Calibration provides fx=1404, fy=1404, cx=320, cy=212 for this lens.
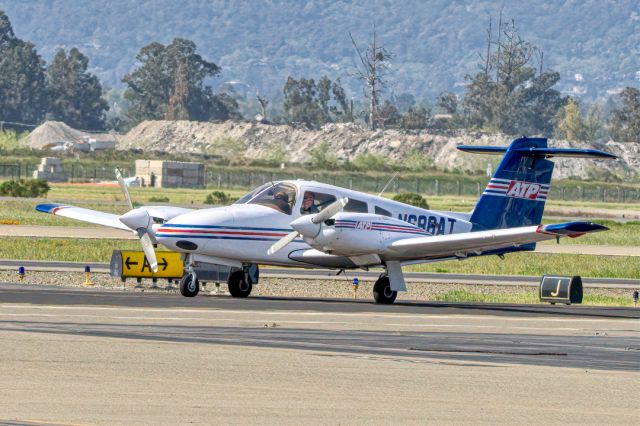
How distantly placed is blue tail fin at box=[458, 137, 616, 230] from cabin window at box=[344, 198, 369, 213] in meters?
4.19

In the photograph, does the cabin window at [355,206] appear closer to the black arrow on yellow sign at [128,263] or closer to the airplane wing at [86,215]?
the airplane wing at [86,215]

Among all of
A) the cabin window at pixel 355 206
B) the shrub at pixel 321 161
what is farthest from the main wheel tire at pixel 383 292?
the shrub at pixel 321 161

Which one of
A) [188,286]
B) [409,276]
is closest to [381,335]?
[188,286]

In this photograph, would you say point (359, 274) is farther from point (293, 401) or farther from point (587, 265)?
point (293, 401)

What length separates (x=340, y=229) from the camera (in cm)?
3141

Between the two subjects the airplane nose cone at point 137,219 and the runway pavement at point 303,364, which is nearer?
the runway pavement at point 303,364

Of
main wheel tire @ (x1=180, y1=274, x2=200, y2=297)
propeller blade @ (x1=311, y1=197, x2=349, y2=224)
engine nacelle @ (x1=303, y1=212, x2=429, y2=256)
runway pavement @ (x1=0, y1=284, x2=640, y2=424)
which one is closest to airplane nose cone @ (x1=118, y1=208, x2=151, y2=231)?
main wheel tire @ (x1=180, y1=274, x2=200, y2=297)

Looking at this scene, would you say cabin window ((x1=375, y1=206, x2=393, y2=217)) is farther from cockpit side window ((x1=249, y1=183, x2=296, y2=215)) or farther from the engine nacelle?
cockpit side window ((x1=249, y1=183, x2=296, y2=215))

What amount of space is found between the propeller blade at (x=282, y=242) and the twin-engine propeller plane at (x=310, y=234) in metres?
0.02

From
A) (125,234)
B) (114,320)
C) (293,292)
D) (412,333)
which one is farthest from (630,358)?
(125,234)

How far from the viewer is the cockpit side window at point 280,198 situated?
3228 centimetres

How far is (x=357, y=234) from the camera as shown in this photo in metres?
31.8

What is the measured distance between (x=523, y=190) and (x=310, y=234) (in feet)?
23.8

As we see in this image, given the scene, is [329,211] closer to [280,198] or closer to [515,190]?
[280,198]
